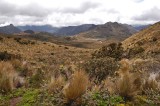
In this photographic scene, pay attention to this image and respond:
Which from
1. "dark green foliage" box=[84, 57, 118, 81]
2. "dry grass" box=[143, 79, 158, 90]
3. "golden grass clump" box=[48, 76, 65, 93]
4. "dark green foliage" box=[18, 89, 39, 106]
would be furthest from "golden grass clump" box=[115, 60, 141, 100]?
"dark green foliage" box=[84, 57, 118, 81]

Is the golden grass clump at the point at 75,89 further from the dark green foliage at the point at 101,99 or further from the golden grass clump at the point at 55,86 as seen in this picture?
the golden grass clump at the point at 55,86

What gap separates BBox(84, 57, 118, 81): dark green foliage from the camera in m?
14.4

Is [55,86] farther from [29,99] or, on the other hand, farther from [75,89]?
[75,89]

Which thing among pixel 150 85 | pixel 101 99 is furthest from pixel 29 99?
pixel 150 85

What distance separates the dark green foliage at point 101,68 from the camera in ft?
47.2

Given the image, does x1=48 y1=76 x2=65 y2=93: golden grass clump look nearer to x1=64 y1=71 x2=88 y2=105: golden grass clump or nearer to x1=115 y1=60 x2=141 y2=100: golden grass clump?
x1=64 y1=71 x2=88 y2=105: golden grass clump

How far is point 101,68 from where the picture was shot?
14.7 meters

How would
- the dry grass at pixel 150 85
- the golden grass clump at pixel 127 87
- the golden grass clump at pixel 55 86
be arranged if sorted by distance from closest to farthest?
→ the golden grass clump at pixel 127 87, the golden grass clump at pixel 55 86, the dry grass at pixel 150 85

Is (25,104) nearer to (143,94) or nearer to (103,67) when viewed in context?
(143,94)

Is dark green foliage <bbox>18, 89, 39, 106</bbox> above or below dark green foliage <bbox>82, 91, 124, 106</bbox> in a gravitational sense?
below

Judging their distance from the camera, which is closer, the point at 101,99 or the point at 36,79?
the point at 101,99

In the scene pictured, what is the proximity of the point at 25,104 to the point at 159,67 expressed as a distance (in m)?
7.68

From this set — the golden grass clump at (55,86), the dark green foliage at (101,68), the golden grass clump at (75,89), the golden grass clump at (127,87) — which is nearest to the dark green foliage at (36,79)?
the dark green foliage at (101,68)

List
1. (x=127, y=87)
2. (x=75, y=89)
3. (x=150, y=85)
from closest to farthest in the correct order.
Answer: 1. (x=75, y=89)
2. (x=127, y=87)
3. (x=150, y=85)
